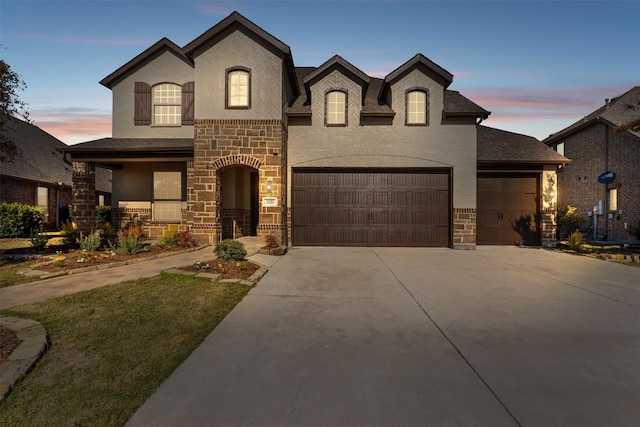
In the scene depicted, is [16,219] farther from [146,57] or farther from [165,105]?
[146,57]

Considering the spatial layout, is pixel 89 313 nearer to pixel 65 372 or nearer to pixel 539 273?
pixel 65 372

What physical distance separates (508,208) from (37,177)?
Result: 27174mm

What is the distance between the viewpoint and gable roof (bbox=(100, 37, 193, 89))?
13.6 m

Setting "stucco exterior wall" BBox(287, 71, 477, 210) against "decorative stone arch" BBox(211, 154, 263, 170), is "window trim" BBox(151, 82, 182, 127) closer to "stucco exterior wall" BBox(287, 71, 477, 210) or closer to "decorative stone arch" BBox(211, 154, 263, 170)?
"decorative stone arch" BBox(211, 154, 263, 170)

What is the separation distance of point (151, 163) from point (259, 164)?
5882 mm

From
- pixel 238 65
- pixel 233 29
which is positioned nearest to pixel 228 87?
pixel 238 65

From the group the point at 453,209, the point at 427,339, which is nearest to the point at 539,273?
the point at 453,209

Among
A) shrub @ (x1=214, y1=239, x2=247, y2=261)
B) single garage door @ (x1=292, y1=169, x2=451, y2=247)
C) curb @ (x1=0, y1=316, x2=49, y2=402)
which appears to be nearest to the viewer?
curb @ (x1=0, y1=316, x2=49, y2=402)

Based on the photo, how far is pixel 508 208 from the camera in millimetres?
13844

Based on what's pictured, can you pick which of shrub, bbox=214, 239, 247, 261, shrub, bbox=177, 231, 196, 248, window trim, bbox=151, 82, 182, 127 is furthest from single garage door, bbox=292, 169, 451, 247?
window trim, bbox=151, 82, 182, 127

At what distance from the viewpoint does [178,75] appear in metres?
13.9

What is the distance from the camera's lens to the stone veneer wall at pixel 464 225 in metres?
12.7

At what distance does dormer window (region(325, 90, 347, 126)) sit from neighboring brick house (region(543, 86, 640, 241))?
11773 mm

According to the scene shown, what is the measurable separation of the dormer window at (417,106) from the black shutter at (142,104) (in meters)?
11.3
